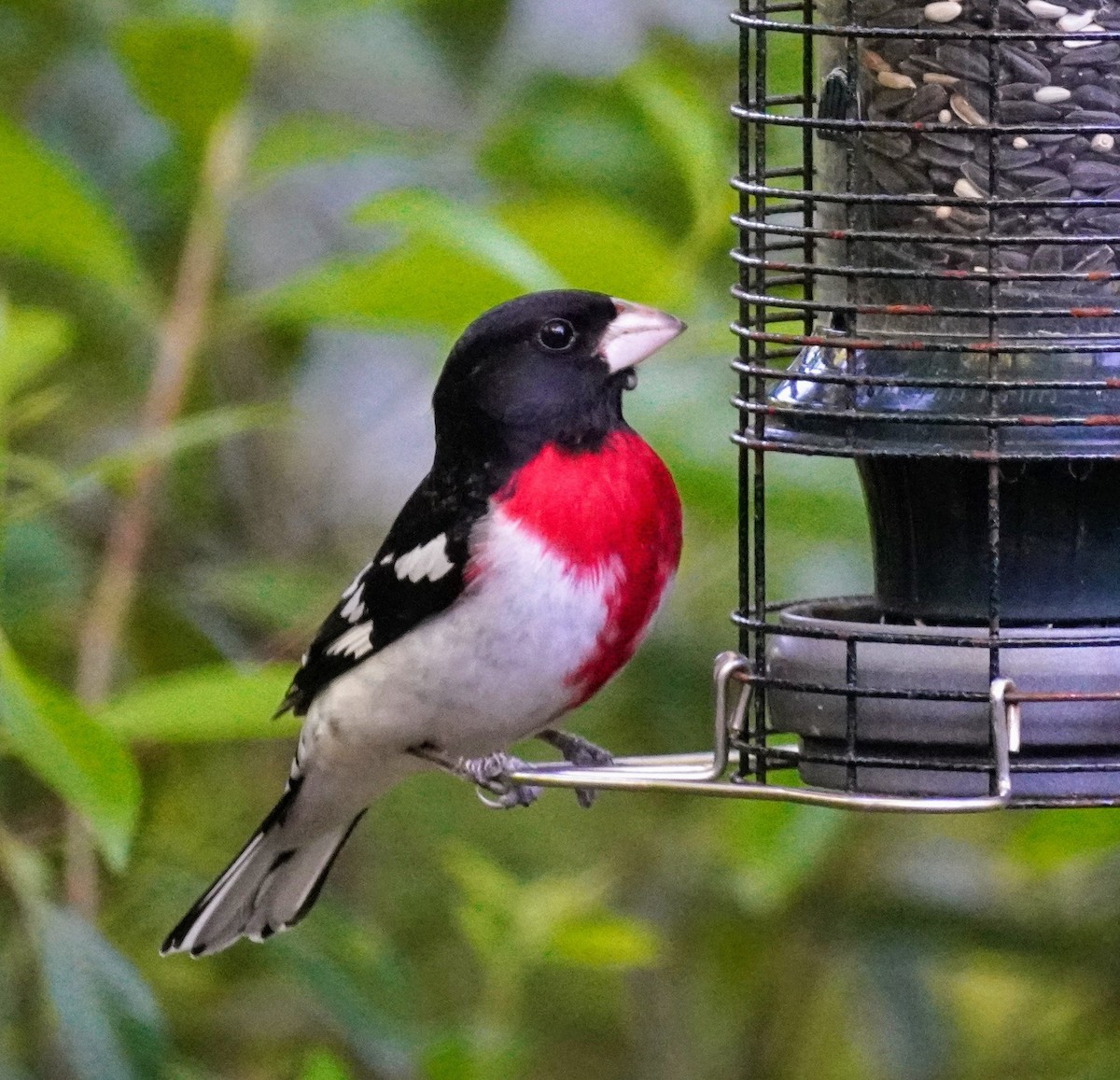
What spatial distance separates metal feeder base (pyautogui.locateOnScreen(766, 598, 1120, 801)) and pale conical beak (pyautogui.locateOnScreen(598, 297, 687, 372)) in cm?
53

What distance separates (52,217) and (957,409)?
1.43 metres

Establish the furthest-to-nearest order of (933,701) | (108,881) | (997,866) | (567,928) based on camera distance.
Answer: (997,866)
(108,881)
(567,928)
(933,701)

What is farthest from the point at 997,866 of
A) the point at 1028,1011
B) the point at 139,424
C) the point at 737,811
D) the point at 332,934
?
the point at 139,424

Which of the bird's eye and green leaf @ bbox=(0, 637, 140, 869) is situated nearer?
green leaf @ bbox=(0, 637, 140, 869)

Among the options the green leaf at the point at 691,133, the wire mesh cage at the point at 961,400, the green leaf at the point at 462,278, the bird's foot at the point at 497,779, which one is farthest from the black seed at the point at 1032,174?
the bird's foot at the point at 497,779

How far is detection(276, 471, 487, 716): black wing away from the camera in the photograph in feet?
9.90

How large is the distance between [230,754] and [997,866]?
177 cm

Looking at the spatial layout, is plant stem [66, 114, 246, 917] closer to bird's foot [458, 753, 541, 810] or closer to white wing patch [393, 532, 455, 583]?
white wing patch [393, 532, 455, 583]

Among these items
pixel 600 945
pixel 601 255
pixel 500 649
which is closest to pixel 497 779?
pixel 500 649

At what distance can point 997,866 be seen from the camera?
4777 mm

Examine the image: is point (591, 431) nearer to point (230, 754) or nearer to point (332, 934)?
point (332, 934)

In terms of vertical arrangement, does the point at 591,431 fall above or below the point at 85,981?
above

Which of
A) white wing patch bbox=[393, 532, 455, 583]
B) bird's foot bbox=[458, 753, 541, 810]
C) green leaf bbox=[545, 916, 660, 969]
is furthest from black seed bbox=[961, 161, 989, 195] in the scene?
green leaf bbox=[545, 916, 660, 969]

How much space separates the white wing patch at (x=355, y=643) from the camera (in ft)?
10.4
